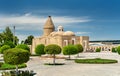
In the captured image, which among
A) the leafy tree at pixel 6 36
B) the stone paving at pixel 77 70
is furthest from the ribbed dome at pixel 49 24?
the stone paving at pixel 77 70

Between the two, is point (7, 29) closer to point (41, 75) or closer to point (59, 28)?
point (59, 28)

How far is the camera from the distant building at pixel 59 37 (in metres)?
82.2

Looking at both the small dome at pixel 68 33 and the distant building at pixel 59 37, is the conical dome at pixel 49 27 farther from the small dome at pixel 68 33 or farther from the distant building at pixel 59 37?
the small dome at pixel 68 33

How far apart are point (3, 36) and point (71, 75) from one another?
6017cm

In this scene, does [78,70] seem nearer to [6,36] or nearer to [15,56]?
[15,56]

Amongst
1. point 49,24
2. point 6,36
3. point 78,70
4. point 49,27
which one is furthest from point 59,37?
point 78,70

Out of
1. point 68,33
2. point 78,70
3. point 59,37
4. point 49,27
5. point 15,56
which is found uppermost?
point 49,27

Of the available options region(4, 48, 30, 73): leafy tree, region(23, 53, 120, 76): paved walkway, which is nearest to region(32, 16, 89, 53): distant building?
region(23, 53, 120, 76): paved walkway

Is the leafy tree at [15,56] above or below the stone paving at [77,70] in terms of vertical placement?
above

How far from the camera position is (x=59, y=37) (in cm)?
8200

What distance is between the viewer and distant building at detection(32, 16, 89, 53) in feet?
270

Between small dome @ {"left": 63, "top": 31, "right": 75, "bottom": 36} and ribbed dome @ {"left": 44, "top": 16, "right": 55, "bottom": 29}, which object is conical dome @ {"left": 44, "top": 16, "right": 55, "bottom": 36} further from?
small dome @ {"left": 63, "top": 31, "right": 75, "bottom": 36}

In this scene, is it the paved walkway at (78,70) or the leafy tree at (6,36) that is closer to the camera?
the paved walkway at (78,70)

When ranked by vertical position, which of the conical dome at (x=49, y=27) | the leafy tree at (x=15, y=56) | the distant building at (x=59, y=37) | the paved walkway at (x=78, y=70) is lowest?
the paved walkway at (x=78, y=70)
